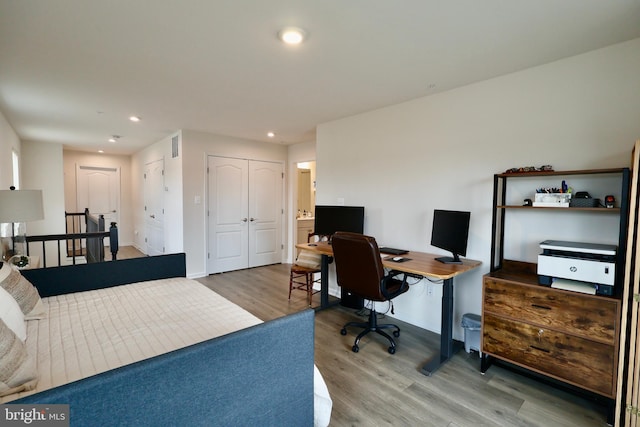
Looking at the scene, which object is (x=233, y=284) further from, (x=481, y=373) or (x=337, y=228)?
(x=481, y=373)

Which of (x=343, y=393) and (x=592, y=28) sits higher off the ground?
(x=592, y=28)

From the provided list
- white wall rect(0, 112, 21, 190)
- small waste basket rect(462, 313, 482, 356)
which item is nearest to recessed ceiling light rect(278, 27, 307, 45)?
small waste basket rect(462, 313, 482, 356)

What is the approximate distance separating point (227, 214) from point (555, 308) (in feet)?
15.6

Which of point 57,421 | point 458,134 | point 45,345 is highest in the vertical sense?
point 458,134

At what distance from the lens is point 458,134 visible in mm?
2998

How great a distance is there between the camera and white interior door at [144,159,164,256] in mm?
5909

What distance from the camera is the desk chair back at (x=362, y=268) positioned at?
8.48ft

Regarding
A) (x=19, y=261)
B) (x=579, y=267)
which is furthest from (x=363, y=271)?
(x=19, y=261)

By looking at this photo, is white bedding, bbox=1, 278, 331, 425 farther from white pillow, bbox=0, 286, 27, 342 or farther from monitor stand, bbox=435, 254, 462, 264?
monitor stand, bbox=435, 254, 462, 264

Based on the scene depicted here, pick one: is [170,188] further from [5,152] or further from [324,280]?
[324,280]

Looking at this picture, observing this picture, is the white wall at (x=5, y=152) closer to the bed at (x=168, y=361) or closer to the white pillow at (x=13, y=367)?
the bed at (x=168, y=361)

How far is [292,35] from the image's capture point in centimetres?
204

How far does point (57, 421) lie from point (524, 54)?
10.7 ft

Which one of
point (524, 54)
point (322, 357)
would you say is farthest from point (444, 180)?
point (322, 357)
